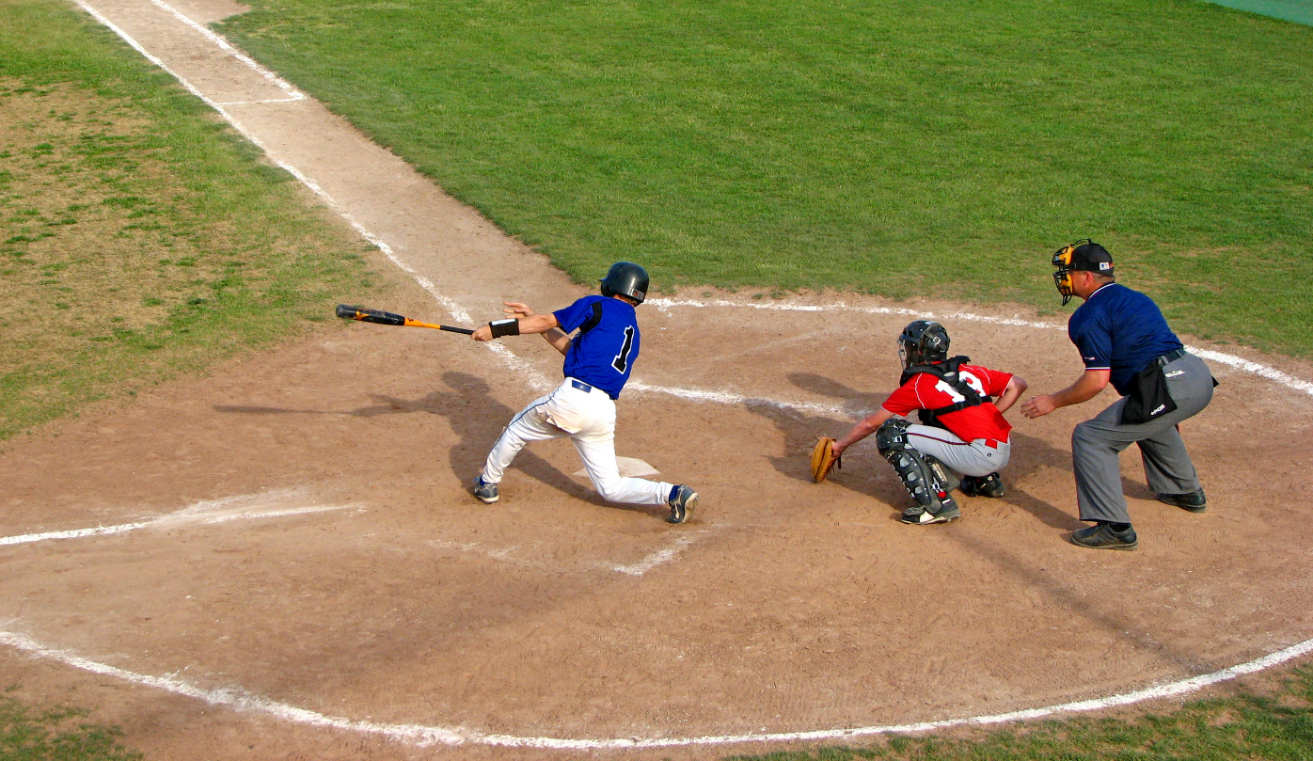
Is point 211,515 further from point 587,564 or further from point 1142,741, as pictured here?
point 1142,741

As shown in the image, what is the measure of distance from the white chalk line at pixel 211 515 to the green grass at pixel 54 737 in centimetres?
185

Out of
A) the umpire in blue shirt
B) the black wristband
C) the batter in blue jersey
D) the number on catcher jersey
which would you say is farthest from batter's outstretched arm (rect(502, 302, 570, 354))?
the umpire in blue shirt

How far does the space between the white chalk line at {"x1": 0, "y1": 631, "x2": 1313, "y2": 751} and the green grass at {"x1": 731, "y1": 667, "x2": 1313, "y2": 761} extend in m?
0.11

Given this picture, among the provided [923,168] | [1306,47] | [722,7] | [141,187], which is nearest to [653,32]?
[722,7]

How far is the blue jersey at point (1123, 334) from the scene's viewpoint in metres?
7.06

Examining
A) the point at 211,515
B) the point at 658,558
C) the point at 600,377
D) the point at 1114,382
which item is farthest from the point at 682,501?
the point at 211,515

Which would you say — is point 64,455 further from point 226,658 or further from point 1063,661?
point 1063,661

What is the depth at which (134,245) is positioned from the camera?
40.5ft

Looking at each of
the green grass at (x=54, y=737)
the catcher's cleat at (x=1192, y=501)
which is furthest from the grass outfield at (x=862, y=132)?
the green grass at (x=54, y=737)

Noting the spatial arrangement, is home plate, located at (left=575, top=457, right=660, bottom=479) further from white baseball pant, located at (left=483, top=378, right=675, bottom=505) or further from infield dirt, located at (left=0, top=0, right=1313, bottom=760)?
white baseball pant, located at (left=483, top=378, right=675, bottom=505)

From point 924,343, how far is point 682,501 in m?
1.95

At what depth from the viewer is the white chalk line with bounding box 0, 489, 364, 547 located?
7.41 meters

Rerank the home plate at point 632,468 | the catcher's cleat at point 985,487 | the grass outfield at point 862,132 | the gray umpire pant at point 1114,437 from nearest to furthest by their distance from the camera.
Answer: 1. the gray umpire pant at point 1114,437
2. the catcher's cleat at point 985,487
3. the home plate at point 632,468
4. the grass outfield at point 862,132

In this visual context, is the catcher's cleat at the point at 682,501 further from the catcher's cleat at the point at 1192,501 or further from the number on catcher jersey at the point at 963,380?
the catcher's cleat at the point at 1192,501
